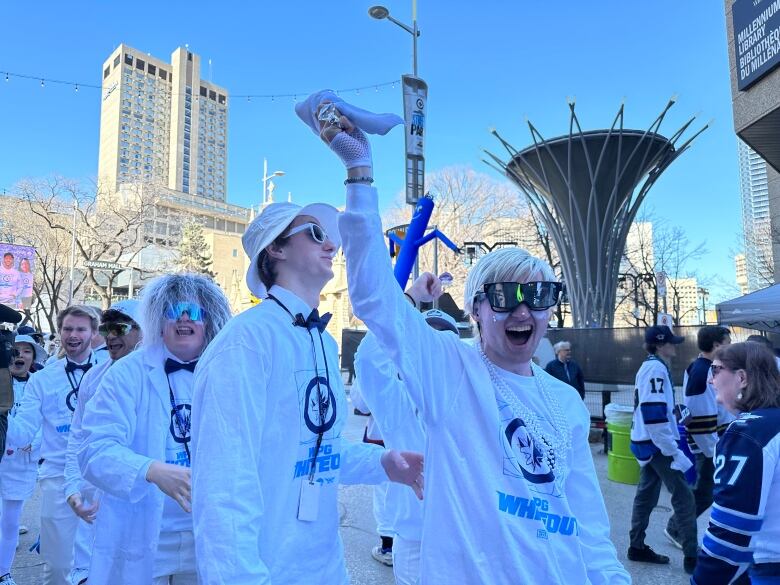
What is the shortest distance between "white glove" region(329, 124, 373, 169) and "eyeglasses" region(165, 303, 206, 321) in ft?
4.38

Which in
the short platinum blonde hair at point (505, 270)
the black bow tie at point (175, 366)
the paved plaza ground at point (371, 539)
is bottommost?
the paved plaza ground at point (371, 539)

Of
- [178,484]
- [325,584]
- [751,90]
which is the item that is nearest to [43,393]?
[178,484]

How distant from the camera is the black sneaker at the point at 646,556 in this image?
4742 millimetres

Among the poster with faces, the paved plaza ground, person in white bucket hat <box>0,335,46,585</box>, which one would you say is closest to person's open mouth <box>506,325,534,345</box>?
the paved plaza ground

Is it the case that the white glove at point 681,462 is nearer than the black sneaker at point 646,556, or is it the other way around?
the white glove at point 681,462

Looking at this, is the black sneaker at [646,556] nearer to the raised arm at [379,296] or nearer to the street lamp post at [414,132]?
the raised arm at [379,296]

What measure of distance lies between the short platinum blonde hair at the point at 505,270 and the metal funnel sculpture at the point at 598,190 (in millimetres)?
18088

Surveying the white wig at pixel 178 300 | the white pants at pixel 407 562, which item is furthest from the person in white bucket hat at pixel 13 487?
the white pants at pixel 407 562

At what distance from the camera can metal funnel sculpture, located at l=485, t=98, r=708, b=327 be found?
60.4 feet

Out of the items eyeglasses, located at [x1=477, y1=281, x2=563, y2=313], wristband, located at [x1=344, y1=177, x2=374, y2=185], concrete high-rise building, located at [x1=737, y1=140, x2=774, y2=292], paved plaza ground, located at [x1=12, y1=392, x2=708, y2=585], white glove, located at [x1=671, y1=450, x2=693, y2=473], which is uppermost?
concrete high-rise building, located at [x1=737, y1=140, x2=774, y2=292]

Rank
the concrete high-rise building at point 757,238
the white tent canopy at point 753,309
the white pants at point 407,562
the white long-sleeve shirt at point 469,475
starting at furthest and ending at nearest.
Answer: the concrete high-rise building at point 757,238 < the white tent canopy at point 753,309 < the white pants at point 407,562 < the white long-sleeve shirt at point 469,475

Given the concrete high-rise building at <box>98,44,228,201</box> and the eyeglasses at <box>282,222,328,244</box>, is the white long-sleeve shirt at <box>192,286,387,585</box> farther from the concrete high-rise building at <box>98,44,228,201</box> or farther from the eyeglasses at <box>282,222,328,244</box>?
the concrete high-rise building at <box>98,44,228,201</box>

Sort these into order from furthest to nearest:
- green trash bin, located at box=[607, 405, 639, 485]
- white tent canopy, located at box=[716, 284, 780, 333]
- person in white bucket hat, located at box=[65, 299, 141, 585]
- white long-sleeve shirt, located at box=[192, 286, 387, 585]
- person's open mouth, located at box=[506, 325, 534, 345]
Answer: white tent canopy, located at box=[716, 284, 780, 333]
green trash bin, located at box=[607, 405, 639, 485]
person in white bucket hat, located at box=[65, 299, 141, 585]
person's open mouth, located at box=[506, 325, 534, 345]
white long-sleeve shirt, located at box=[192, 286, 387, 585]

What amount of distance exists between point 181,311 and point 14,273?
772 inches
